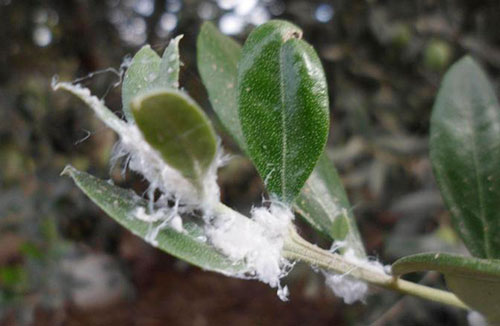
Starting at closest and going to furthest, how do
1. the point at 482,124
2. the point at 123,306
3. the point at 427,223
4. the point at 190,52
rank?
the point at 482,124 → the point at 427,223 → the point at 190,52 → the point at 123,306

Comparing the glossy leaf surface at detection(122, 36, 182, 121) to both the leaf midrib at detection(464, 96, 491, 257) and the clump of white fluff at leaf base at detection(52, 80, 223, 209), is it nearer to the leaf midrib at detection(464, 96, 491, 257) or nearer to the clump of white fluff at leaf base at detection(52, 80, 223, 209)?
the clump of white fluff at leaf base at detection(52, 80, 223, 209)

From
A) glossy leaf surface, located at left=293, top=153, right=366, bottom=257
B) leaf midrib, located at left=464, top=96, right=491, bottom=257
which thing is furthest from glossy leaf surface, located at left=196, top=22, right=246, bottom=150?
leaf midrib, located at left=464, top=96, right=491, bottom=257

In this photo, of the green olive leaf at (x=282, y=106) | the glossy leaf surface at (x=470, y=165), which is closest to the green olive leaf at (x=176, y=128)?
the green olive leaf at (x=282, y=106)

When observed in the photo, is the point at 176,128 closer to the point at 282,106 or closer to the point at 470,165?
the point at 282,106

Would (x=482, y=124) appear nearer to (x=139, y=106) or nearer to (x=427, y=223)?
(x=139, y=106)

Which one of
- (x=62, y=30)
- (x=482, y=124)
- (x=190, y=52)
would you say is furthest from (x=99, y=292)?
(x=482, y=124)

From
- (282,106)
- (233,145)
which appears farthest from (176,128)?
(233,145)

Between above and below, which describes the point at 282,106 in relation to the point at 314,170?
above
